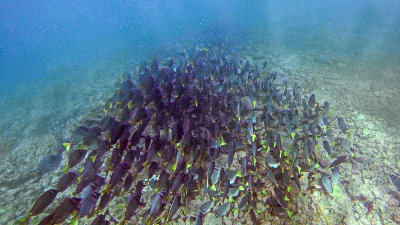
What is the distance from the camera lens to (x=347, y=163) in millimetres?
4383

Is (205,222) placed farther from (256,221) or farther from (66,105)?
(66,105)

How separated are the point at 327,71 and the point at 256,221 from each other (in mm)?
9188

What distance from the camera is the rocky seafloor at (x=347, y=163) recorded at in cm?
342

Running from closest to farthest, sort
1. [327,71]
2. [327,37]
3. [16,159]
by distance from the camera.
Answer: [16,159] < [327,71] < [327,37]

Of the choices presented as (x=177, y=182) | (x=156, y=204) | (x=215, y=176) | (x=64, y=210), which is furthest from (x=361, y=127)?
(x=64, y=210)

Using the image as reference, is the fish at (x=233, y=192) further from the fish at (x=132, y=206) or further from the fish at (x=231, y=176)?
the fish at (x=132, y=206)

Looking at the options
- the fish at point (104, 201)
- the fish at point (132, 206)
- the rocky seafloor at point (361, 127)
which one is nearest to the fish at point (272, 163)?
the rocky seafloor at point (361, 127)

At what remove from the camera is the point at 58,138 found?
7133 millimetres

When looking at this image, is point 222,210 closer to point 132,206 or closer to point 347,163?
point 132,206

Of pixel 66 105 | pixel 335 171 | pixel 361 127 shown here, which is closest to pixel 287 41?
pixel 361 127

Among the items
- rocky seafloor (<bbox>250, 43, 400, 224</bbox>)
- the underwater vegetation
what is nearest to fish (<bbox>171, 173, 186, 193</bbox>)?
the underwater vegetation

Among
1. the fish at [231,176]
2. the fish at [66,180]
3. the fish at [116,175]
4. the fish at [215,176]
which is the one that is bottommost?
the fish at [231,176]

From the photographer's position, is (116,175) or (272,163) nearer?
(116,175)

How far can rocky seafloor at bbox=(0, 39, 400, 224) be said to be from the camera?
342cm
